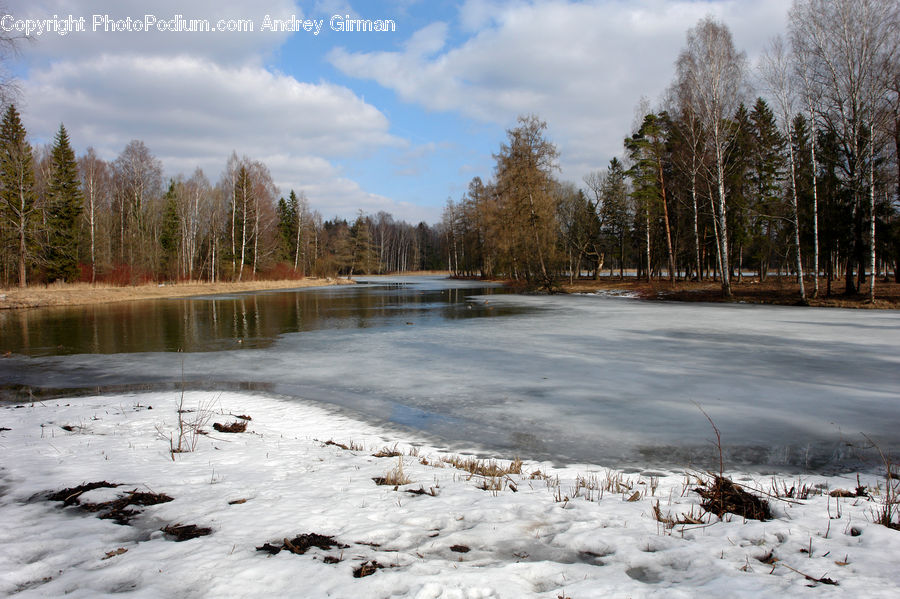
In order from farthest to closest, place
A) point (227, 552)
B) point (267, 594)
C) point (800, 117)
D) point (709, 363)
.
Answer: point (800, 117) < point (709, 363) < point (227, 552) < point (267, 594)

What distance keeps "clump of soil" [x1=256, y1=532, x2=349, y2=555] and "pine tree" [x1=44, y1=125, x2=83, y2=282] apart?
40309 mm

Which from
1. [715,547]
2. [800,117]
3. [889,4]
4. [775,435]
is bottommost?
[775,435]

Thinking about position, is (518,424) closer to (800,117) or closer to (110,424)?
(110,424)

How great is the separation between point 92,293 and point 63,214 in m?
11.0

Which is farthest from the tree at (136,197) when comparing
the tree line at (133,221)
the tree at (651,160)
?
the tree at (651,160)

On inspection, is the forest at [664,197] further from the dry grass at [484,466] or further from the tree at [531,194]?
the dry grass at [484,466]

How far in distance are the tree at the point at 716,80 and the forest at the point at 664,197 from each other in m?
0.08

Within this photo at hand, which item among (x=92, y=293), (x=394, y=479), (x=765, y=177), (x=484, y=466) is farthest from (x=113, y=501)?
(x=765, y=177)

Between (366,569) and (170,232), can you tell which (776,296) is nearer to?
(366,569)

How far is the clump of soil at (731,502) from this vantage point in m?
3.26

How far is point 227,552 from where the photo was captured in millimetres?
2594

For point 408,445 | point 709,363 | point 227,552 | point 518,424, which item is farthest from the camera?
point 709,363

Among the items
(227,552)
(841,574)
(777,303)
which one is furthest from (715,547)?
(777,303)

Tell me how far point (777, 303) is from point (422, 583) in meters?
26.4
